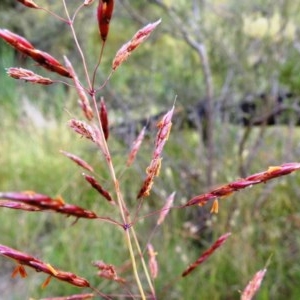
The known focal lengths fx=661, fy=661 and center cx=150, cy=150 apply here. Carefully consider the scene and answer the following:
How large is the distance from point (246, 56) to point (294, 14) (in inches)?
21.8

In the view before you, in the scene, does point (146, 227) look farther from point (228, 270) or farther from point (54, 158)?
point (54, 158)

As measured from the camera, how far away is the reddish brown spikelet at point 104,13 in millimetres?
811

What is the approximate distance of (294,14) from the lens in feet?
12.6

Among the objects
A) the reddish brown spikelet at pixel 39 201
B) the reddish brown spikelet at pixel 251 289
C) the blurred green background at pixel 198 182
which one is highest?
the reddish brown spikelet at pixel 39 201

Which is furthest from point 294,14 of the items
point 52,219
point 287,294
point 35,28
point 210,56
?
point 35,28

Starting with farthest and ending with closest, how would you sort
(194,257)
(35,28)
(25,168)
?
1. (35,28)
2. (25,168)
3. (194,257)

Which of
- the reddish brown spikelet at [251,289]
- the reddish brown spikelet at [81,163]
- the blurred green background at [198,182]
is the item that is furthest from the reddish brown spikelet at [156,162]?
the blurred green background at [198,182]

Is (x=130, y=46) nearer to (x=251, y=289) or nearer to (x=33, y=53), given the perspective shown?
Answer: (x=33, y=53)

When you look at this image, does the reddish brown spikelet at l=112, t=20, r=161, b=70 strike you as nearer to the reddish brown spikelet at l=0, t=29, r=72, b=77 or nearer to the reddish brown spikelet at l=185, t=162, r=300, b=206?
the reddish brown spikelet at l=0, t=29, r=72, b=77

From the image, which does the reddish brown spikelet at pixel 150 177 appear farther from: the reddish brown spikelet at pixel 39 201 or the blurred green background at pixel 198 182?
the blurred green background at pixel 198 182

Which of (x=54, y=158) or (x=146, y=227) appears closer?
(x=146, y=227)

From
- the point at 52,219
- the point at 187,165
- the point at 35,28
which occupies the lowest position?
the point at 52,219

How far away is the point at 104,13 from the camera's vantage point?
0.82 meters

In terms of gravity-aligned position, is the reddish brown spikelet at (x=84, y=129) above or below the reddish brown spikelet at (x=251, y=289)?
above
